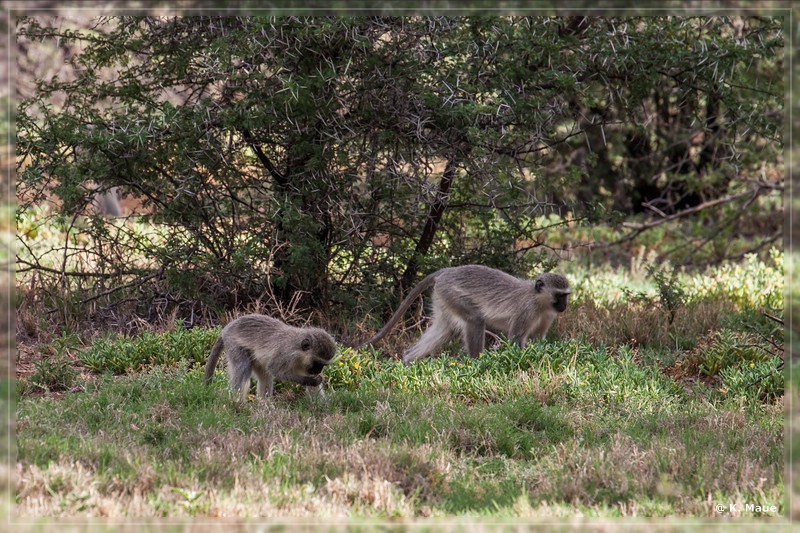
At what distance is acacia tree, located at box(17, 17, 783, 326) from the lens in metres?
9.59

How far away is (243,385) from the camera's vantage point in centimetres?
748

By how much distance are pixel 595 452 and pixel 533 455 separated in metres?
0.45

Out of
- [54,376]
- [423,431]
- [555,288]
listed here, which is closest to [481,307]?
[555,288]

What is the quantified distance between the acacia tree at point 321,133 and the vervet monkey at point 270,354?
2.15m

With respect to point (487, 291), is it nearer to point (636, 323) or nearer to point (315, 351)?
point (636, 323)

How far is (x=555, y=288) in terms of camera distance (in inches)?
360

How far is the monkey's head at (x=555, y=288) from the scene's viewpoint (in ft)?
29.9

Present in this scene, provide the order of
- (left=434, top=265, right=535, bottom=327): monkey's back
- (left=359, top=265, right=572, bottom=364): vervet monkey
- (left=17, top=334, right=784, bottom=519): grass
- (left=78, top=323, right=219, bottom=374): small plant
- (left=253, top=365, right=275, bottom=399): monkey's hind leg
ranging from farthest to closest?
(left=434, top=265, right=535, bottom=327): monkey's back → (left=359, top=265, right=572, bottom=364): vervet monkey → (left=78, top=323, right=219, bottom=374): small plant → (left=253, top=365, right=275, bottom=399): monkey's hind leg → (left=17, top=334, right=784, bottom=519): grass

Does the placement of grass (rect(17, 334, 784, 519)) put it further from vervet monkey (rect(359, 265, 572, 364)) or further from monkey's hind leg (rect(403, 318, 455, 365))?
monkey's hind leg (rect(403, 318, 455, 365))

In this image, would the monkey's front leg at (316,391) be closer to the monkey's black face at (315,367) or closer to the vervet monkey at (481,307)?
the monkey's black face at (315,367)

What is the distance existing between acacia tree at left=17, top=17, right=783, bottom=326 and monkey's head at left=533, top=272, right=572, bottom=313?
3.41ft

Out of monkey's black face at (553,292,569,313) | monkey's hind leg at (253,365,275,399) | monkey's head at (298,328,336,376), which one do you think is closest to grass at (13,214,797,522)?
monkey's hind leg at (253,365,275,399)

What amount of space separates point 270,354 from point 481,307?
8.94 ft

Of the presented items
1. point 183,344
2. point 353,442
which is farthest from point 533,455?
point 183,344
